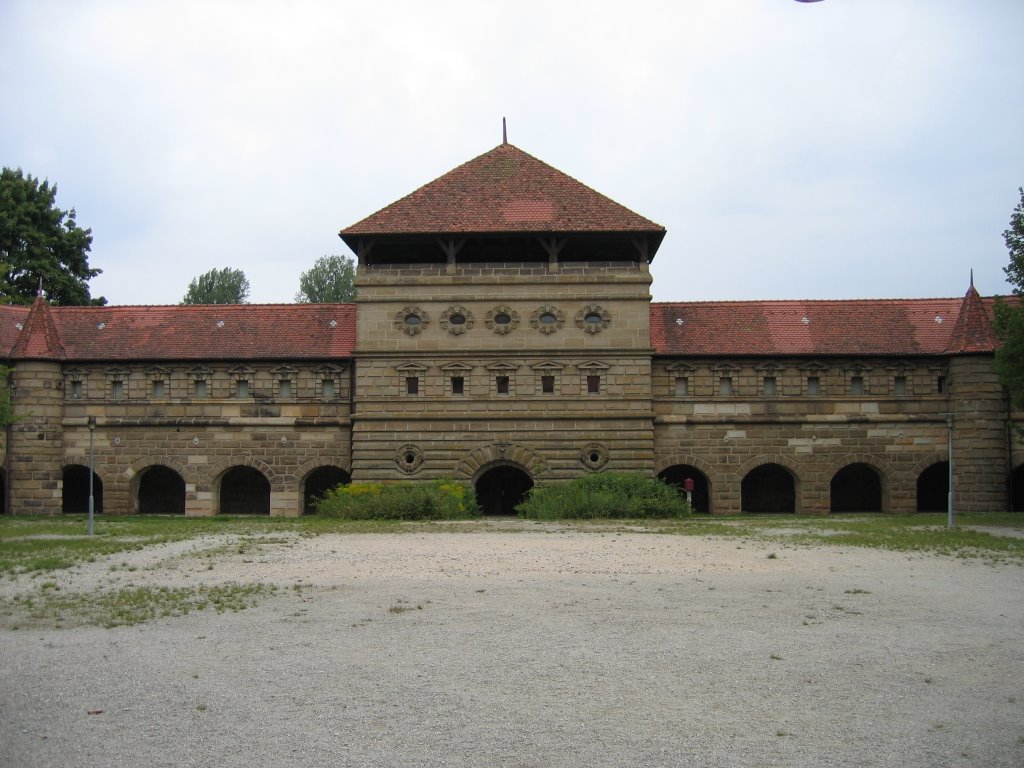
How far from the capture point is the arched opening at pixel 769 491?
1460 inches

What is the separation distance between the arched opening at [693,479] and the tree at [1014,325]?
35.8 feet

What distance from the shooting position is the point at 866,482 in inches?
1479

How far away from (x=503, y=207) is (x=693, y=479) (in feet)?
39.2

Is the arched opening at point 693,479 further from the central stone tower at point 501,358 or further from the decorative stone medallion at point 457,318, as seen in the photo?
the decorative stone medallion at point 457,318

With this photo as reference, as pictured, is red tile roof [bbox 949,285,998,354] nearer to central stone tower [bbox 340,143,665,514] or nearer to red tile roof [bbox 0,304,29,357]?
central stone tower [bbox 340,143,665,514]

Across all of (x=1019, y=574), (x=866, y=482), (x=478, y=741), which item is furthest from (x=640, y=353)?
(x=478, y=741)

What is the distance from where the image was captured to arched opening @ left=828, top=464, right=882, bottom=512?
37438 millimetres

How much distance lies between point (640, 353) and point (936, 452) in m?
10.9

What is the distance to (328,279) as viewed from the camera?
2955 inches

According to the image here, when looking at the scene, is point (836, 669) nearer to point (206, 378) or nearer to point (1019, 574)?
point (1019, 574)

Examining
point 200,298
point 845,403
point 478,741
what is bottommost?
point 478,741

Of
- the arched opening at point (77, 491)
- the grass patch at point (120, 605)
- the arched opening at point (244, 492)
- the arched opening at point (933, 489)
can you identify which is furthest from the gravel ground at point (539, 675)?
the arched opening at point (77, 491)

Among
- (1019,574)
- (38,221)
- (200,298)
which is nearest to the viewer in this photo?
(1019,574)

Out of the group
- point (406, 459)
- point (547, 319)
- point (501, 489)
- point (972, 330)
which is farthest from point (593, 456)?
point (972, 330)
